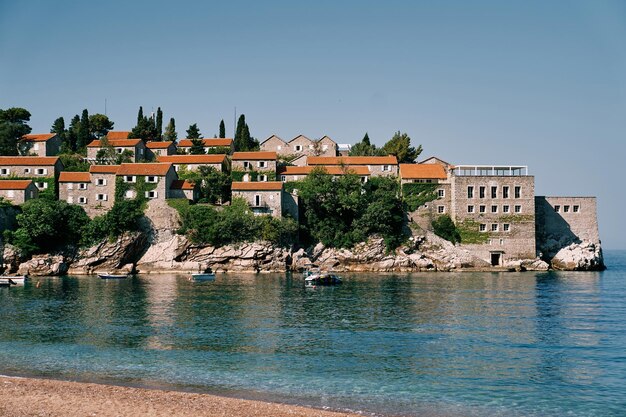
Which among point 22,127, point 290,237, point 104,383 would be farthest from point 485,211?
point 22,127

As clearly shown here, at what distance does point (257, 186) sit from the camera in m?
68.0

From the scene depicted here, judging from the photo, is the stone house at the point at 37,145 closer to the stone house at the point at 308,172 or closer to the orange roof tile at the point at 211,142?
the orange roof tile at the point at 211,142

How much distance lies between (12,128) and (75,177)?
21792 mm

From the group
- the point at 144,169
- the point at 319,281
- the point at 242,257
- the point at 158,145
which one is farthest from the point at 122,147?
the point at 319,281

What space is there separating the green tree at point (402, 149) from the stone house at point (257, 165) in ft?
71.6

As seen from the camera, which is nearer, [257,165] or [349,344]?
[349,344]

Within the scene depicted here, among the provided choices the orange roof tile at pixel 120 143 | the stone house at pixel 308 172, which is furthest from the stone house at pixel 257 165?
the orange roof tile at pixel 120 143

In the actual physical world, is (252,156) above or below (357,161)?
above

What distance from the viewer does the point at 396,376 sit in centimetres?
2252

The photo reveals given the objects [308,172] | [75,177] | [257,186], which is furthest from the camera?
[308,172]

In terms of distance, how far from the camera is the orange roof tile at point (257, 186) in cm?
6769

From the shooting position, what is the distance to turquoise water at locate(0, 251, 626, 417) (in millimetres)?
20672

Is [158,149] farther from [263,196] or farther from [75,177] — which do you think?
[263,196]

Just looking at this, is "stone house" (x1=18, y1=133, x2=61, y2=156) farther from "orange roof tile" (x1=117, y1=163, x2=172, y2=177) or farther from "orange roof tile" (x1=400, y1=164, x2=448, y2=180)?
"orange roof tile" (x1=400, y1=164, x2=448, y2=180)
